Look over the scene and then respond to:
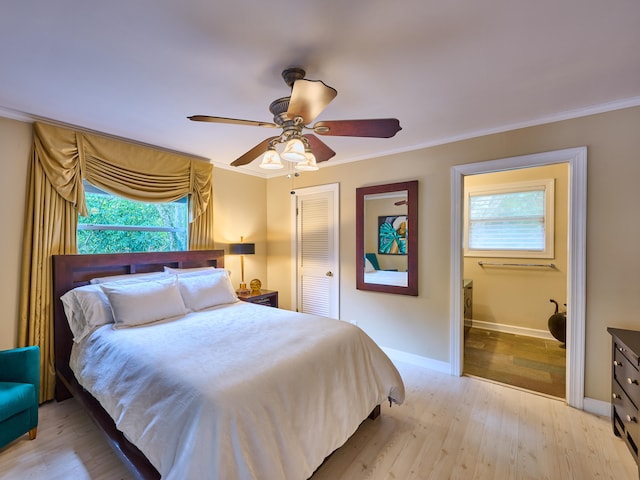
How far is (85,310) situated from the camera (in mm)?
2320

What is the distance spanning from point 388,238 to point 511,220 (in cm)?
218

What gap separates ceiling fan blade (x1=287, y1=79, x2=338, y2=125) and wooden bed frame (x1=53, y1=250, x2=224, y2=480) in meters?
2.07

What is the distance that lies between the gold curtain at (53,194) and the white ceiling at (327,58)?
0.26m

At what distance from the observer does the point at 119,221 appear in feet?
10.1

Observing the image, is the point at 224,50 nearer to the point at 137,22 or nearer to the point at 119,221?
the point at 137,22

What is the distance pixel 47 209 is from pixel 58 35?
1.65 metres

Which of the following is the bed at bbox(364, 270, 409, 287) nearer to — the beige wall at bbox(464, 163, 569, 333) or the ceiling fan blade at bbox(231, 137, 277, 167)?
the beige wall at bbox(464, 163, 569, 333)

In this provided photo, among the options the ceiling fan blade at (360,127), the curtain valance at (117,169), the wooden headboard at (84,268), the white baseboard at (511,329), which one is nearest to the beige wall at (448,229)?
the curtain valance at (117,169)

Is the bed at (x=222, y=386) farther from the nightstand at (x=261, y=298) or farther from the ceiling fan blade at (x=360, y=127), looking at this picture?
the ceiling fan blade at (x=360, y=127)

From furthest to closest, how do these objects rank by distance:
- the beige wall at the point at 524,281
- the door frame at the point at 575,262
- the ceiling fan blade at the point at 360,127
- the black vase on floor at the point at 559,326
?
the beige wall at the point at 524,281 → the black vase on floor at the point at 559,326 → the door frame at the point at 575,262 → the ceiling fan blade at the point at 360,127

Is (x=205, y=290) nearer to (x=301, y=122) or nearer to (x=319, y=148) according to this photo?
(x=319, y=148)

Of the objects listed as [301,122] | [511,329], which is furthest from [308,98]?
[511,329]

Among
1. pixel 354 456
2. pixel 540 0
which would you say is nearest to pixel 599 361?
pixel 354 456

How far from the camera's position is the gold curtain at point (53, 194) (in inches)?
95.3
